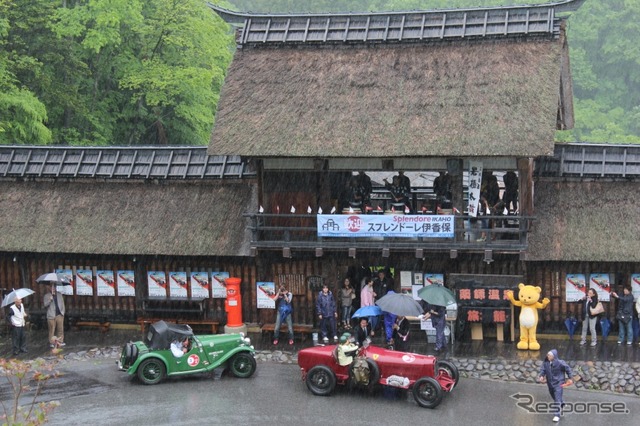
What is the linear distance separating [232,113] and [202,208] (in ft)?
10.6

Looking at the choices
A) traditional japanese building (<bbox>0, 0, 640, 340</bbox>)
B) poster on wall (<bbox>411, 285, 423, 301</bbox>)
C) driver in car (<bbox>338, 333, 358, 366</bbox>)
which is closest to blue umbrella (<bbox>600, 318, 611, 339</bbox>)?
traditional japanese building (<bbox>0, 0, 640, 340</bbox>)

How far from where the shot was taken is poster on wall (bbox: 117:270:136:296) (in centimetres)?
2692

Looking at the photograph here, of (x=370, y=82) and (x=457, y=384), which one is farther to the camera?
(x=370, y=82)

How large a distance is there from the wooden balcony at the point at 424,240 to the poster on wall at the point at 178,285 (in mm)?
2952

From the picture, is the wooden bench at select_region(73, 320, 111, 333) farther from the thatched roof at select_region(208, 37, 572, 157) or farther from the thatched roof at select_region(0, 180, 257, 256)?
the thatched roof at select_region(208, 37, 572, 157)

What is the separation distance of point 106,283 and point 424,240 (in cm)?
1051

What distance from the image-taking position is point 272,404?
19.6 meters

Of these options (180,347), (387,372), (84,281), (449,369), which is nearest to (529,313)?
(449,369)

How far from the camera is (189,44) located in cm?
4256

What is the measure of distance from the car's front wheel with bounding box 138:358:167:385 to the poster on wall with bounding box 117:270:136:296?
6.33 metres

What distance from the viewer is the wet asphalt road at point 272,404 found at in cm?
1856

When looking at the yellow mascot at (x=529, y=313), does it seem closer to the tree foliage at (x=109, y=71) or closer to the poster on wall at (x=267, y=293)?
the poster on wall at (x=267, y=293)

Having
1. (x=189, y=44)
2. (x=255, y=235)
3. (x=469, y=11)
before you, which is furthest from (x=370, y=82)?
(x=189, y=44)

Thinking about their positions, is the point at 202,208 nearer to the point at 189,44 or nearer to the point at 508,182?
the point at 508,182
